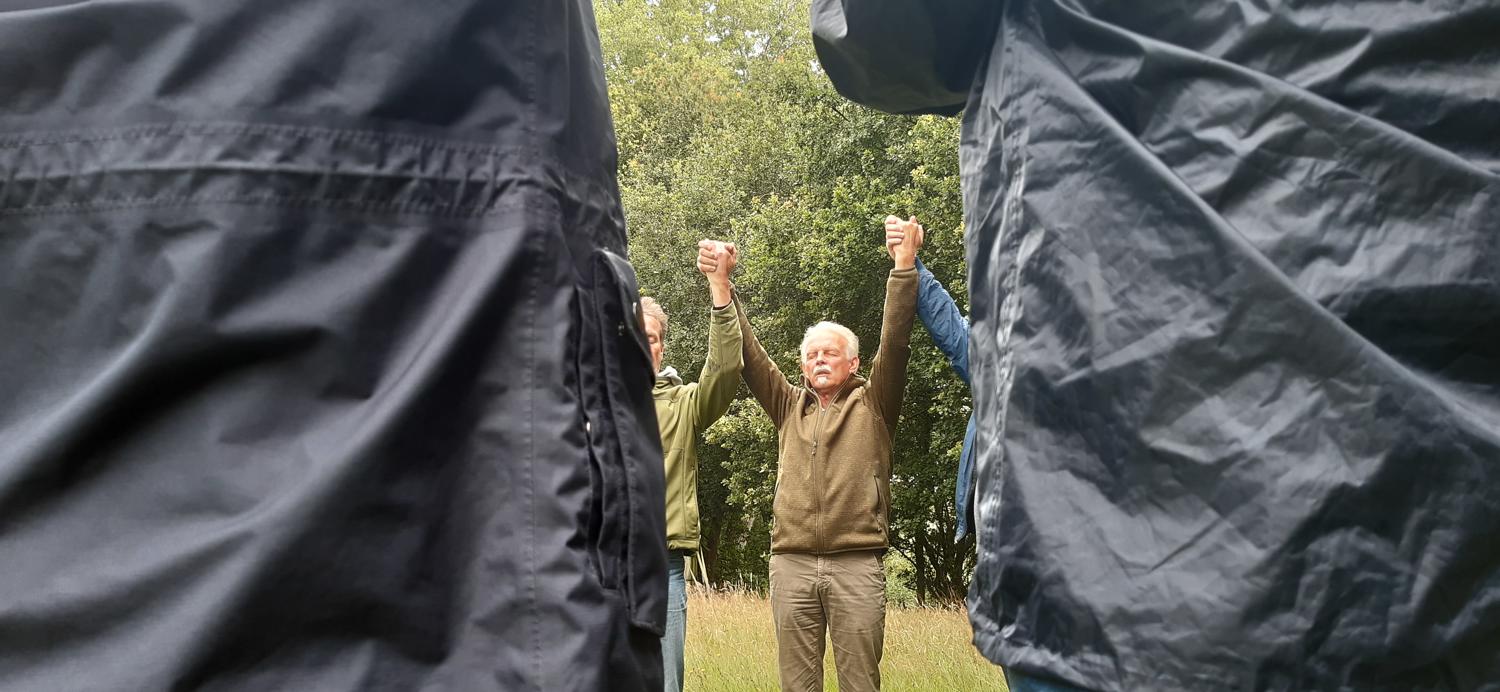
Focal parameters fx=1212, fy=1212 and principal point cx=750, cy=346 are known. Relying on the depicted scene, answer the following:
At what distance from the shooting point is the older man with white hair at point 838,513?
16.7ft

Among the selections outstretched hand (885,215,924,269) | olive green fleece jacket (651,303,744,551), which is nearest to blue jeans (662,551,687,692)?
olive green fleece jacket (651,303,744,551)

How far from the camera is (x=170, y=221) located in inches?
39.4

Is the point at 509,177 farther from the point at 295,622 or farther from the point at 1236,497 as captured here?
the point at 1236,497

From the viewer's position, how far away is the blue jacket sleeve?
15.7ft

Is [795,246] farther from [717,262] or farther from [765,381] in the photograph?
[717,262]

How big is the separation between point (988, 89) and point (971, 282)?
0.25 metres

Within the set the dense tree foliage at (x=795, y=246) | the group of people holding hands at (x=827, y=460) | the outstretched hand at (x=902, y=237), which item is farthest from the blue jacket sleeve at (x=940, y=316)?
the dense tree foliage at (x=795, y=246)

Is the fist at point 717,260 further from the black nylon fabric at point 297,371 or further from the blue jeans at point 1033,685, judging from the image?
the black nylon fabric at point 297,371

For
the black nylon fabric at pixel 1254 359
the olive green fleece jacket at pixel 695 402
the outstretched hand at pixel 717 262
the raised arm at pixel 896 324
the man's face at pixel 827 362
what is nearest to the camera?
the black nylon fabric at pixel 1254 359

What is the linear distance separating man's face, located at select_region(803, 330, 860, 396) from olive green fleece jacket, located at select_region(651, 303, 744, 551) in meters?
0.39

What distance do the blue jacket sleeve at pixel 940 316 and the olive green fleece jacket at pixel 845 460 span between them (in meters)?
0.07

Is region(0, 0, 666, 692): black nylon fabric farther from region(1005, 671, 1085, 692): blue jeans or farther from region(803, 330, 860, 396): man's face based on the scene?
region(803, 330, 860, 396): man's face

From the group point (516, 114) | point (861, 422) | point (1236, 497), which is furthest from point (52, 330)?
point (861, 422)

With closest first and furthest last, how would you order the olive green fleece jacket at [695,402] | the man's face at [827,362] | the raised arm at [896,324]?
the raised arm at [896,324] < the olive green fleece jacket at [695,402] < the man's face at [827,362]
